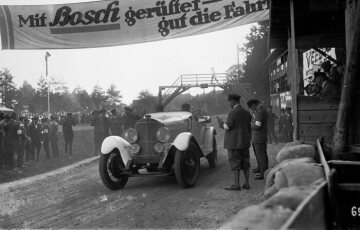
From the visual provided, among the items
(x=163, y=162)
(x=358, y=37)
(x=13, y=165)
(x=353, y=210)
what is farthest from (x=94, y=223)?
(x=13, y=165)

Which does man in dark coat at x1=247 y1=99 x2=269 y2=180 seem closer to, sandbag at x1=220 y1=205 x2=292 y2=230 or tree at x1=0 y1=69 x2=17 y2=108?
sandbag at x1=220 y1=205 x2=292 y2=230

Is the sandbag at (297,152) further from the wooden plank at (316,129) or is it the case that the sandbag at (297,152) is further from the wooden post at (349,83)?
the wooden plank at (316,129)

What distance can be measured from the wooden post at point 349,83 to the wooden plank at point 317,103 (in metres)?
0.89

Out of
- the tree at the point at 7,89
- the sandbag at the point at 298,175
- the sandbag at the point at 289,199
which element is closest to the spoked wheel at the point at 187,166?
the sandbag at the point at 298,175

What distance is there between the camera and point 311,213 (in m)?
1.96

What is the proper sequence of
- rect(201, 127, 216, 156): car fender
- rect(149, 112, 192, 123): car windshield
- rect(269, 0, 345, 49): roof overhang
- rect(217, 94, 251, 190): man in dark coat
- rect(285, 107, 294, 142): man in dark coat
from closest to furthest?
rect(269, 0, 345, 49): roof overhang → rect(217, 94, 251, 190): man in dark coat → rect(149, 112, 192, 123): car windshield → rect(201, 127, 216, 156): car fender → rect(285, 107, 294, 142): man in dark coat

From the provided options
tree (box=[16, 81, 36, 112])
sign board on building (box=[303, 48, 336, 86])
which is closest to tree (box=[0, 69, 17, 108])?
tree (box=[16, 81, 36, 112])

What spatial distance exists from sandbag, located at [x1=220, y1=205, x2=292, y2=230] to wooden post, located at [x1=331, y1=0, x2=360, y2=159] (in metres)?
3.22

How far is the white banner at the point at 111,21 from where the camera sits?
22.6ft

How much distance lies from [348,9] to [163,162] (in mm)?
4019

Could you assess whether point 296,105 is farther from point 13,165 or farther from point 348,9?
point 13,165

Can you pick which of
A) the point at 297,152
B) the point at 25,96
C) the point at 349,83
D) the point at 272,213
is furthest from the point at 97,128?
the point at 25,96

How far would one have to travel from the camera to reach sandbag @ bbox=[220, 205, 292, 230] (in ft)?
5.63

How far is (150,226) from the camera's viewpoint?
455 centimetres
